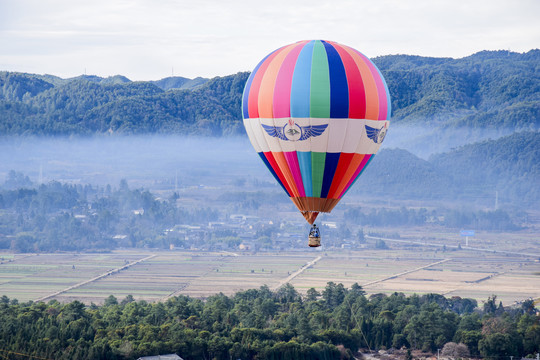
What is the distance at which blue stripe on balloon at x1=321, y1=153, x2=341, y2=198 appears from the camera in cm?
3656

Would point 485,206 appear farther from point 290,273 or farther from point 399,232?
point 290,273

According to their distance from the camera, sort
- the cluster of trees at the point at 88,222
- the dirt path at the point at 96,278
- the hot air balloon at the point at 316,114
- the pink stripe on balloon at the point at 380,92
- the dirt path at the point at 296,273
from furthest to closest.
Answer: the cluster of trees at the point at 88,222 → the dirt path at the point at 296,273 → the dirt path at the point at 96,278 → the pink stripe on balloon at the point at 380,92 → the hot air balloon at the point at 316,114

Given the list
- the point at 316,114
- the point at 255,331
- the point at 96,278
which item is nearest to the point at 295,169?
the point at 316,114

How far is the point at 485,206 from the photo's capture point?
198375 millimetres

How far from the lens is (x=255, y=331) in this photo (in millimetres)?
50688

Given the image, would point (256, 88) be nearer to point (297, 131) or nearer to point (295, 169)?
point (297, 131)

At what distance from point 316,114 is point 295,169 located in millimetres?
2337

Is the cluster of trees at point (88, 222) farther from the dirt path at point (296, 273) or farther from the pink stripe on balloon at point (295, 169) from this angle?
the pink stripe on balloon at point (295, 169)

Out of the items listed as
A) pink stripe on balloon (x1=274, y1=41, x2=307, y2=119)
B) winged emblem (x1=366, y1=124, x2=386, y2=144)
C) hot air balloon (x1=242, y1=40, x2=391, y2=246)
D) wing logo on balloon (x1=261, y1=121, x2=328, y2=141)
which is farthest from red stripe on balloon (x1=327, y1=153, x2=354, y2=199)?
pink stripe on balloon (x1=274, y1=41, x2=307, y2=119)

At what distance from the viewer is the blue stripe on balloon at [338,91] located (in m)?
35.7

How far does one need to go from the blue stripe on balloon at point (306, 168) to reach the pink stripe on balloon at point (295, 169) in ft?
0.46

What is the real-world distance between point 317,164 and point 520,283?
7535 cm

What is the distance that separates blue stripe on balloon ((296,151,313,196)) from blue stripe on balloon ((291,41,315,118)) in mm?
1441

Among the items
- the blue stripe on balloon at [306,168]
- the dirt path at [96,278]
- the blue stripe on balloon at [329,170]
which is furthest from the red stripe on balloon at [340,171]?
the dirt path at [96,278]
